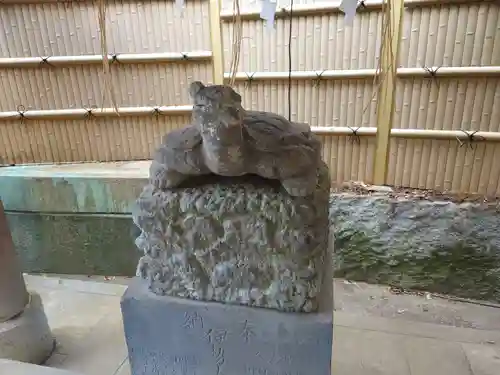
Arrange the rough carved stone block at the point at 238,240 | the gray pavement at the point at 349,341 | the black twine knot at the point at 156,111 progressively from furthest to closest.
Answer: the black twine knot at the point at 156,111 → the gray pavement at the point at 349,341 → the rough carved stone block at the point at 238,240

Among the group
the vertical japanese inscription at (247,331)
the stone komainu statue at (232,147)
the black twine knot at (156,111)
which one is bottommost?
the vertical japanese inscription at (247,331)

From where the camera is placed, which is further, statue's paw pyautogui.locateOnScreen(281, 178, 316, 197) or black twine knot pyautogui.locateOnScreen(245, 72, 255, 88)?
black twine knot pyautogui.locateOnScreen(245, 72, 255, 88)

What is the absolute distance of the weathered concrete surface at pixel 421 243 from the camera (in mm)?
2664

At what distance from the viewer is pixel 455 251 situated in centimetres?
274

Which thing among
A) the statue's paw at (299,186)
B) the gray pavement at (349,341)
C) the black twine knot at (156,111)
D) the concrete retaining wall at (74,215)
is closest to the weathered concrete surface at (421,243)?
the gray pavement at (349,341)

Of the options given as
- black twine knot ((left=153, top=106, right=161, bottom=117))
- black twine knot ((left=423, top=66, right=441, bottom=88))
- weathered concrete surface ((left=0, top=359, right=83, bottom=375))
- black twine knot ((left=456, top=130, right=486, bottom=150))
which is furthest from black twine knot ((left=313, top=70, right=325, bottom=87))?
weathered concrete surface ((left=0, top=359, right=83, bottom=375))

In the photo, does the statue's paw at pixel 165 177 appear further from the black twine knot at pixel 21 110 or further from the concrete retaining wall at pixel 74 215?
the black twine knot at pixel 21 110

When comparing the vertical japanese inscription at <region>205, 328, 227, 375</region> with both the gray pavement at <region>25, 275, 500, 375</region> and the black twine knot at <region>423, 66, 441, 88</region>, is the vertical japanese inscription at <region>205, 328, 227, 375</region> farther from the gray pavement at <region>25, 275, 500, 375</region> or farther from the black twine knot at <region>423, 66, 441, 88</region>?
the black twine knot at <region>423, 66, 441, 88</region>

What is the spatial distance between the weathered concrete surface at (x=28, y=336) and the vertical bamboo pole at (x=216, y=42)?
5.74 ft

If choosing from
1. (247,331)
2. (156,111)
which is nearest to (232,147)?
(247,331)

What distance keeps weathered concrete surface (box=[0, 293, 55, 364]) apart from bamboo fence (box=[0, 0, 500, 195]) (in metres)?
1.54

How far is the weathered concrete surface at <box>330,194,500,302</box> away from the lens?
2664 mm

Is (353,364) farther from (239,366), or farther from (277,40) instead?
(277,40)

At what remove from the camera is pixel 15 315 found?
1.65 meters
